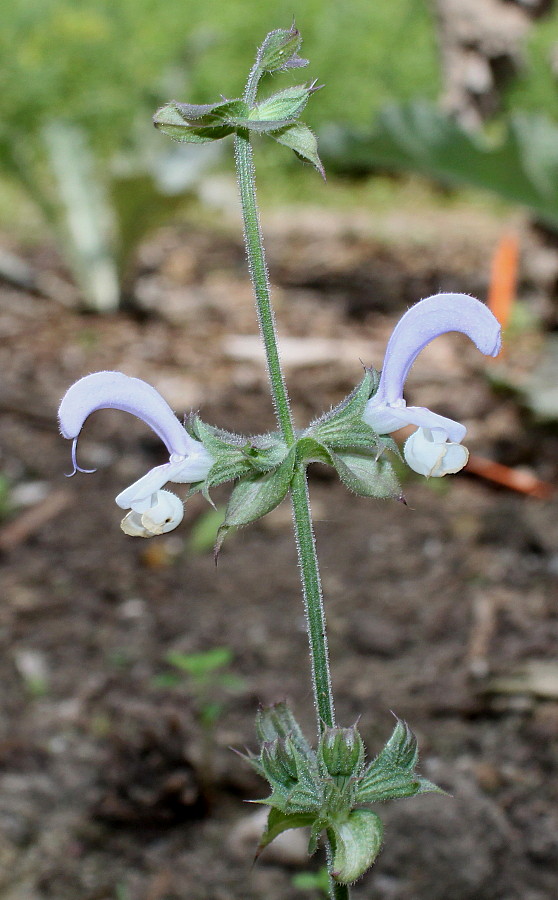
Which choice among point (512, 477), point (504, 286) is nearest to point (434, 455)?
point (512, 477)

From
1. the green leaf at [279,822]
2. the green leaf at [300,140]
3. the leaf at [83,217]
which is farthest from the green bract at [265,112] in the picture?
the leaf at [83,217]

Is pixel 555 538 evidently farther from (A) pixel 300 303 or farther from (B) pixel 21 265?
(B) pixel 21 265

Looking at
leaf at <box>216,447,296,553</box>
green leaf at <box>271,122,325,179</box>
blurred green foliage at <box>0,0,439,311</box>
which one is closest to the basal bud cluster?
leaf at <box>216,447,296,553</box>

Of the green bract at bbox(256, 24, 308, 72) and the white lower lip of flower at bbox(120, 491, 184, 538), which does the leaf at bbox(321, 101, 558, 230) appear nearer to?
the green bract at bbox(256, 24, 308, 72)

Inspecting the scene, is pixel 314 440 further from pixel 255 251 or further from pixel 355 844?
pixel 355 844

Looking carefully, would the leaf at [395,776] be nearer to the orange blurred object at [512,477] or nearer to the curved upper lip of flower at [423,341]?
the curved upper lip of flower at [423,341]
